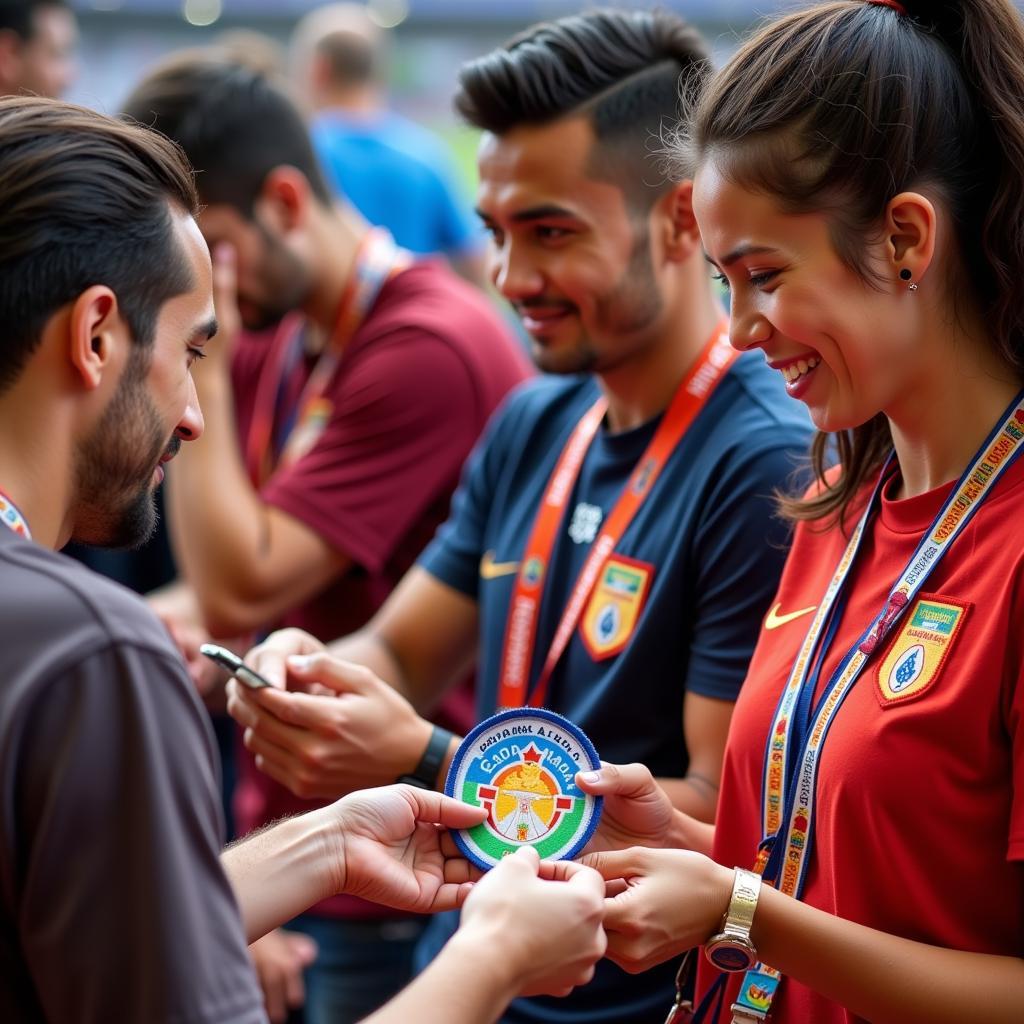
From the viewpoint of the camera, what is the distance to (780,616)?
2043 mm

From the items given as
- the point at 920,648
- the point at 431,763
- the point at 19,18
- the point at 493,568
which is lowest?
the point at 431,763

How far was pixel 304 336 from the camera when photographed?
144 inches

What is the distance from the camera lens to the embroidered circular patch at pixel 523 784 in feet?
6.26

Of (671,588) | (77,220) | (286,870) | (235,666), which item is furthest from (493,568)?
(77,220)

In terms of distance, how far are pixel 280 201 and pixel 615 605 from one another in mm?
1700

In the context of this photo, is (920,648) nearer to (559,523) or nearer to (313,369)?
(559,523)

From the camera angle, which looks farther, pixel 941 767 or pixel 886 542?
pixel 886 542

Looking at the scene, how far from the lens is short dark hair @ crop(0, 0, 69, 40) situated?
5113mm

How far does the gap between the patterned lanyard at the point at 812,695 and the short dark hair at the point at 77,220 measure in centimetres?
96

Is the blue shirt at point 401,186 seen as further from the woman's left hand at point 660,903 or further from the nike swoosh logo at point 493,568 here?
the woman's left hand at point 660,903

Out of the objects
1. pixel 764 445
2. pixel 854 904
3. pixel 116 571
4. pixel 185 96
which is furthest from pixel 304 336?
pixel 854 904

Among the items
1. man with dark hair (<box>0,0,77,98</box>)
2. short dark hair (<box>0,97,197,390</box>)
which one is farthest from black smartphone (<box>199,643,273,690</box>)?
man with dark hair (<box>0,0,77,98</box>)

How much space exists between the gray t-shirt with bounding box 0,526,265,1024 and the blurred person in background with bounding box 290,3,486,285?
4.90 meters

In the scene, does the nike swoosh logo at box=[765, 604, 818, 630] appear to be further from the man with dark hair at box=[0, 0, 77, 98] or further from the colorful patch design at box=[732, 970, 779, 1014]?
the man with dark hair at box=[0, 0, 77, 98]
